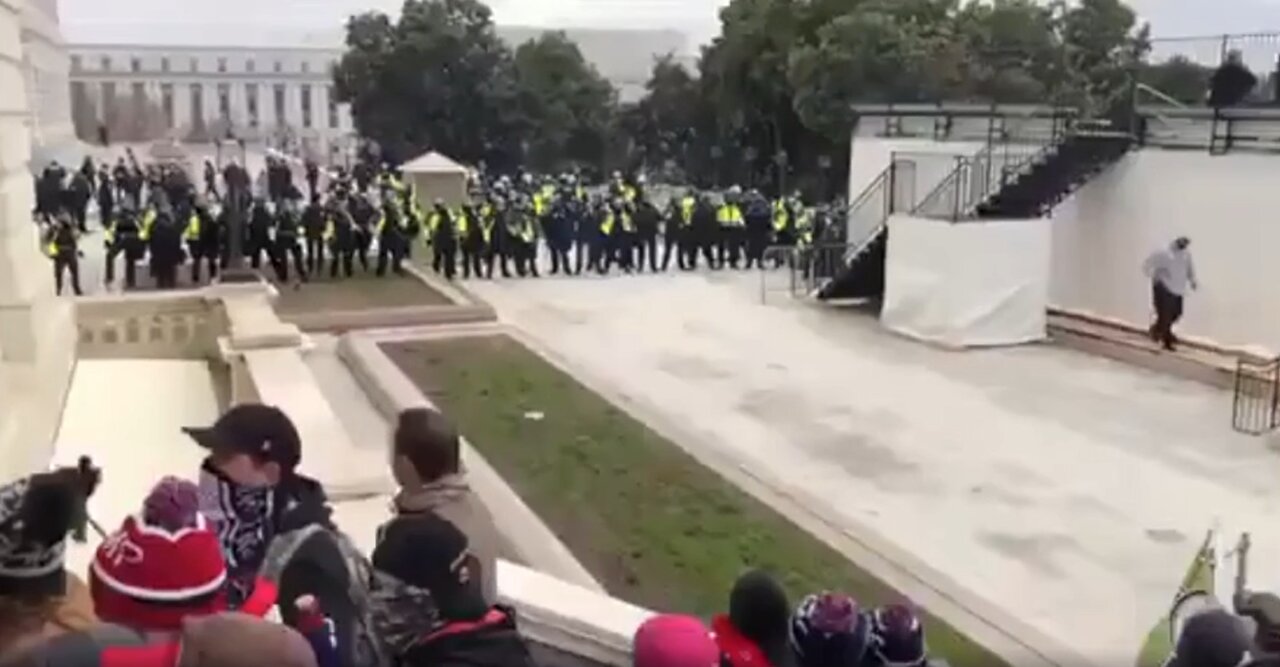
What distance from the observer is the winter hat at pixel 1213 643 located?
3.51m

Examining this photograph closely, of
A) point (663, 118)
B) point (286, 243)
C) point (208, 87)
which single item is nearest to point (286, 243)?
point (286, 243)

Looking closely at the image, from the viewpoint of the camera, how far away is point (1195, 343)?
52.4 feet

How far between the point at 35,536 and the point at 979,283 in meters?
15.2

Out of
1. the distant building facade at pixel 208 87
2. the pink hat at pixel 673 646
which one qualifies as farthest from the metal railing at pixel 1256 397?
the distant building facade at pixel 208 87

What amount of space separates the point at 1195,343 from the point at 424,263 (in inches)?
471

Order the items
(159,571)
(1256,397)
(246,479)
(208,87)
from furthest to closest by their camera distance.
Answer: (208,87) < (1256,397) < (246,479) < (159,571)

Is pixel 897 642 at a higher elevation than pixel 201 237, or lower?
higher

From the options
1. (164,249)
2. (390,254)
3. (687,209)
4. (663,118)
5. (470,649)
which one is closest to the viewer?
(470,649)

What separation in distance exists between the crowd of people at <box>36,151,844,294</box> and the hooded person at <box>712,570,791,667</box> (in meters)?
15.5

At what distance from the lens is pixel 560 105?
158ft

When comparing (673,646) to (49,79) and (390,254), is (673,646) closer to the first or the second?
(390,254)

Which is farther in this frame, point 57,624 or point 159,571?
point 57,624

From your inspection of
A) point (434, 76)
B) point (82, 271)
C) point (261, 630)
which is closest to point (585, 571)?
point (261, 630)

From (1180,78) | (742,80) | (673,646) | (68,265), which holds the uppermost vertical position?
(742,80)
